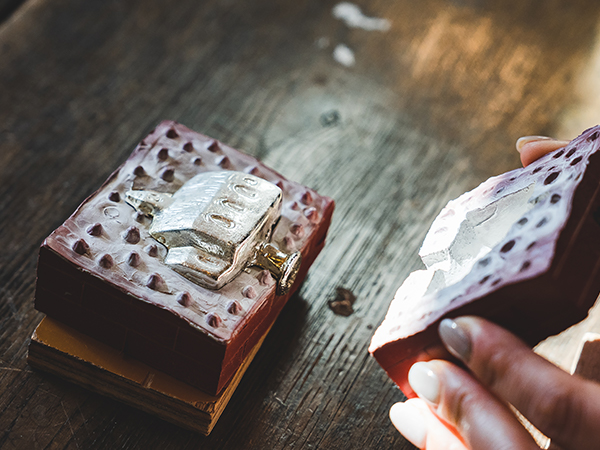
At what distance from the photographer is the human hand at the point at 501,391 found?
418 millimetres

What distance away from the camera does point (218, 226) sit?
48 centimetres

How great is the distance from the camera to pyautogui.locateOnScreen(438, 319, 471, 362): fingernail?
1.37ft

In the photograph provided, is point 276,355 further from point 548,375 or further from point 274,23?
point 274,23

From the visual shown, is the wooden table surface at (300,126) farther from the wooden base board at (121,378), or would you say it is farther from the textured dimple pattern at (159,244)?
the textured dimple pattern at (159,244)

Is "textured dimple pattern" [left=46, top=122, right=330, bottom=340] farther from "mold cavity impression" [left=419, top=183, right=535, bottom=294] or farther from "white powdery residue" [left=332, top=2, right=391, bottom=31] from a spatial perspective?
"white powdery residue" [left=332, top=2, right=391, bottom=31]

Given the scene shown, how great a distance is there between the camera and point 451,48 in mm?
950

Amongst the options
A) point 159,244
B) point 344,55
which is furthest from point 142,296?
point 344,55

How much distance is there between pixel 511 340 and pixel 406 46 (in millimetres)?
641

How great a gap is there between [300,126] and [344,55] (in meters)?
0.18

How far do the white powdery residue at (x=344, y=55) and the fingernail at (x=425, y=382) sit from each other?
0.57 m

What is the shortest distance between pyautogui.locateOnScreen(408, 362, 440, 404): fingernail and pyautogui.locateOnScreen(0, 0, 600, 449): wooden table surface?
0.35 ft

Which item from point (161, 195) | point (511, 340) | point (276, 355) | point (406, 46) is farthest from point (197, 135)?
point (406, 46)

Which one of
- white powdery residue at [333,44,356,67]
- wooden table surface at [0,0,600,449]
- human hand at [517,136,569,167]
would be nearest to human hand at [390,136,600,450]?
wooden table surface at [0,0,600,449]

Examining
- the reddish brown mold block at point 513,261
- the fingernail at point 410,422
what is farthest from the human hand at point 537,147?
the fingernail at point 410,422
